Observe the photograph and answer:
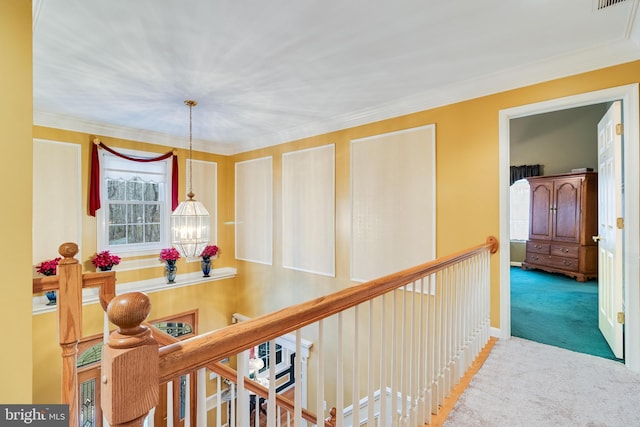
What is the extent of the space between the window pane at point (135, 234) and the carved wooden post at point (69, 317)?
3.05 m

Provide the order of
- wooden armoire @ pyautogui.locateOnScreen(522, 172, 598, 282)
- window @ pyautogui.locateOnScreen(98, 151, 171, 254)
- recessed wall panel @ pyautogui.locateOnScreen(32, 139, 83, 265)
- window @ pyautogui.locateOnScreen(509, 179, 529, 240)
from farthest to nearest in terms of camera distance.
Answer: window @ pyautogui.locateOnScreen(509, 179, 529, 240) < wooden armoire @ pyautogui.locateOnScreen(522, 172, 598, 282) < window @ pyautogui.locateOnScreen(98, 151, 171, 254) < recessed wall panel @ pyautogui.locateOnScreen(32, 139, 83, 265)

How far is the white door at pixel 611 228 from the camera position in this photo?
7.73 ft

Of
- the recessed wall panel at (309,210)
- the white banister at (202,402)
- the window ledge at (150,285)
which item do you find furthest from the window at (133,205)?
the white banister at (202,402)

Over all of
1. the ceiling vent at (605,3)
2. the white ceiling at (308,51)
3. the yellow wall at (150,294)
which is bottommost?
the yellow wall at (150,294)

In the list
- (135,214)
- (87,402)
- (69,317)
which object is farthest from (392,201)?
(87,402)

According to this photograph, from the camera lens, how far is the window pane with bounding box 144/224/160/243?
465cm

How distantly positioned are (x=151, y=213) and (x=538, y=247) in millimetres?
7178

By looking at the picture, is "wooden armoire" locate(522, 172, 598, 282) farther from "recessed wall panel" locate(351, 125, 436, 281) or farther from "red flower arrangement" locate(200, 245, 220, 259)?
"red flower arrangement" locate(200, 245, 220, 259)

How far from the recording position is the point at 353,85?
2.91 m

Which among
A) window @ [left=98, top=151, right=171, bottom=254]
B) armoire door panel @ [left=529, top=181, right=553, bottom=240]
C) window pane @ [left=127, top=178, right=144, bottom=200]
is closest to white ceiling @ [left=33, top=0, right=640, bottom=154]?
window @ [left=98, top=151, right=171, bottom=254]

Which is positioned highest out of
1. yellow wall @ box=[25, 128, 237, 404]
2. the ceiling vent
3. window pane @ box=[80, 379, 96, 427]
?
the ceiling vent

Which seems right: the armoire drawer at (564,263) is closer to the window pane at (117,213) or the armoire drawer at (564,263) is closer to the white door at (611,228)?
the white door at (611,228)

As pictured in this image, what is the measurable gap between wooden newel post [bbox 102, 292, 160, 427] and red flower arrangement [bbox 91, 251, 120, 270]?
422 centimetres

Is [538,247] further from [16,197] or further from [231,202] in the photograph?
[16,197]
